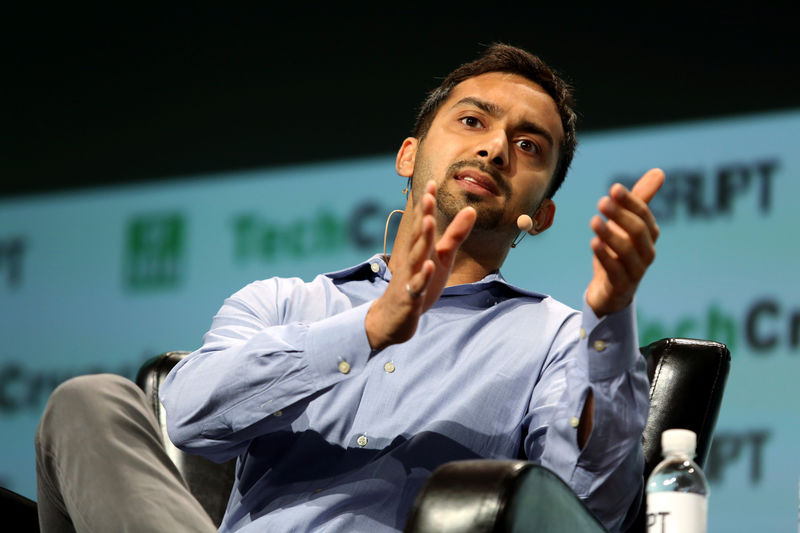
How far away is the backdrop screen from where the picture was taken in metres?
2.56

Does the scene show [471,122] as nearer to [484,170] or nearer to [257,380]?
[484,170]

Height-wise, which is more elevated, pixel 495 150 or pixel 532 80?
pixel 532 80

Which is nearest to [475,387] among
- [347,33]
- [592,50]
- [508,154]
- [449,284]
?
[449,284]

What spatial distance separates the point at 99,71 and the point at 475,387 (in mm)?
2660

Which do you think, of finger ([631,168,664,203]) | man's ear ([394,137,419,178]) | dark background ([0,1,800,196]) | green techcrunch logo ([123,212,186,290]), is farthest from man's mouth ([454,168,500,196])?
green techcrunch logo ([123,212,186,290])

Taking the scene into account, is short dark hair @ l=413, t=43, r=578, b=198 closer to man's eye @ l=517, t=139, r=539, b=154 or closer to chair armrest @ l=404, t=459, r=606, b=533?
man's eye @ l=517, t=139, r=539, b=154

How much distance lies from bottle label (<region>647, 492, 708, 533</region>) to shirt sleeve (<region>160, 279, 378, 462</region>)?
0.44 meters

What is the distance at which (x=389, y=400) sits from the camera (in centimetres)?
159

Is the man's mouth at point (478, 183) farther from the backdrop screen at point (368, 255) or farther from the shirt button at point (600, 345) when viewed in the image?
the backdrop screen at point (368, 255)

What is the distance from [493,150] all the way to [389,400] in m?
Result: 0.51

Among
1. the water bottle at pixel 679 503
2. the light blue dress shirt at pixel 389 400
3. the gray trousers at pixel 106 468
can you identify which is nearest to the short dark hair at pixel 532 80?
the light blue dress shirt at pixel 389 400

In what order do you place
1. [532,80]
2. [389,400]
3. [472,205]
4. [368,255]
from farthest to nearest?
[368,255], [532,80], [472,205], [389,400]

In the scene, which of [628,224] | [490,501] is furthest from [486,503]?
[628,224]

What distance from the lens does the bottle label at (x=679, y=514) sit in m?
1.13
